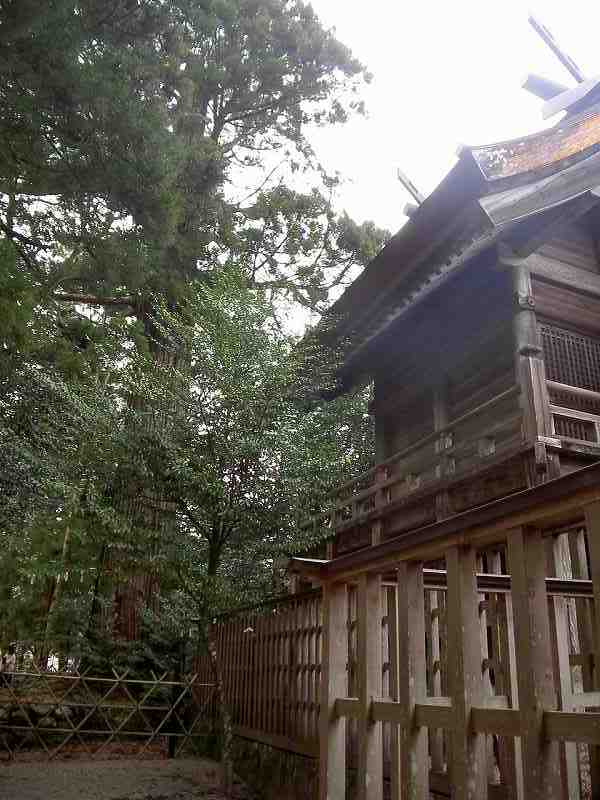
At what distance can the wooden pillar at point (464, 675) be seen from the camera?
263 cm

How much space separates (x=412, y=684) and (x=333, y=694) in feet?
3.10

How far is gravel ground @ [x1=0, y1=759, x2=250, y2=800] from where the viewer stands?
707 cm

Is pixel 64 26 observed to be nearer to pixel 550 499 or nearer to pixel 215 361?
pixel 215 361

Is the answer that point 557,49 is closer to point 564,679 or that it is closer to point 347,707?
point 564,679

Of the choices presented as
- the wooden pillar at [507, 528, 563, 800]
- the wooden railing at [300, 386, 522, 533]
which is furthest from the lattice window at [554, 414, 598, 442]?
the wooden pillar at [507, 528, 563, 800]

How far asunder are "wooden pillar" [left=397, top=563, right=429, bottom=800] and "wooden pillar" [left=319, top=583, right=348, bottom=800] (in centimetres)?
79

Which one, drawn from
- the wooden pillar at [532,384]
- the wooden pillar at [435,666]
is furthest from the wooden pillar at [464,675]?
the wooden pillar at [532,384]

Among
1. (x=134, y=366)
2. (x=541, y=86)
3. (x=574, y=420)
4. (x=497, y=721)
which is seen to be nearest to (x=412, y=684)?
(x=497, y=721)

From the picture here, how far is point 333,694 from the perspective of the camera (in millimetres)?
3916

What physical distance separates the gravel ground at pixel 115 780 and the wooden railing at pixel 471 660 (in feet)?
10.7

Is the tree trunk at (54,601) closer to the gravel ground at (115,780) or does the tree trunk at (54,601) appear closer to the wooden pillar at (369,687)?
the gravel ground at (115,780)

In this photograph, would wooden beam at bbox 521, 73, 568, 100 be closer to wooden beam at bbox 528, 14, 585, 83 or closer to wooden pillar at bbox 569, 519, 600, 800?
wooden beam at bbox 528, 14, 585, 83

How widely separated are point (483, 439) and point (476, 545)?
17.5 feet

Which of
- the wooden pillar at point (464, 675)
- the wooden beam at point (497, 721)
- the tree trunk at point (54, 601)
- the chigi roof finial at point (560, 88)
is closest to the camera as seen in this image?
the wooden beam at point (497, 721)
